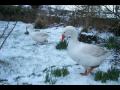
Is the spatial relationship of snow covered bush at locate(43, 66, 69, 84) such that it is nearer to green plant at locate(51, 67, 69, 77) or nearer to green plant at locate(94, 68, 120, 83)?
green plant at locate(51, 67, 69, 77)

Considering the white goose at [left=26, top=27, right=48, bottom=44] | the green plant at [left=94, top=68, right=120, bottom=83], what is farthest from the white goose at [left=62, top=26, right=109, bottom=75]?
the white goose at [left=26, top=27, right=48, bottom=44]

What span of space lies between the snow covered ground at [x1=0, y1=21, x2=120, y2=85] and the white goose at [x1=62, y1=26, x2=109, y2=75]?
142 mm

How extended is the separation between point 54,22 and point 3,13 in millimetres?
585

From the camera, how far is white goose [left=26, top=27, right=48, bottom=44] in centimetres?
471

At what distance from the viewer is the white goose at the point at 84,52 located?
391cm

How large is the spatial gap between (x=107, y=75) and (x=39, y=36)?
1423 mm

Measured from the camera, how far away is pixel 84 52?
3.90m

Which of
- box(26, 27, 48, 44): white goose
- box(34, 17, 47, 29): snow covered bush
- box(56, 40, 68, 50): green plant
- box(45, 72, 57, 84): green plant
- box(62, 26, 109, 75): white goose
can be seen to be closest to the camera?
box(45, 72, 57, 84): green plant

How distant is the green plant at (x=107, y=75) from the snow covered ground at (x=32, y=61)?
0.13ft

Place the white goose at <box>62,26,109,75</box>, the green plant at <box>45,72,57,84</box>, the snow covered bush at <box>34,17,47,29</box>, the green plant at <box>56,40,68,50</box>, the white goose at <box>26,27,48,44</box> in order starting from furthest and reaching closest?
the white goose at <box>26,27,48,44</box>, the snow covered bush at <box>34,17,47,29</box>, the green plant at <box>56,40,68,50</box>, the white goose at <box>62,26,109,75</box>, the green plant at <box>45,72,57,84</box>

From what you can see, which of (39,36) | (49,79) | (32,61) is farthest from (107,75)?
(39,36)
